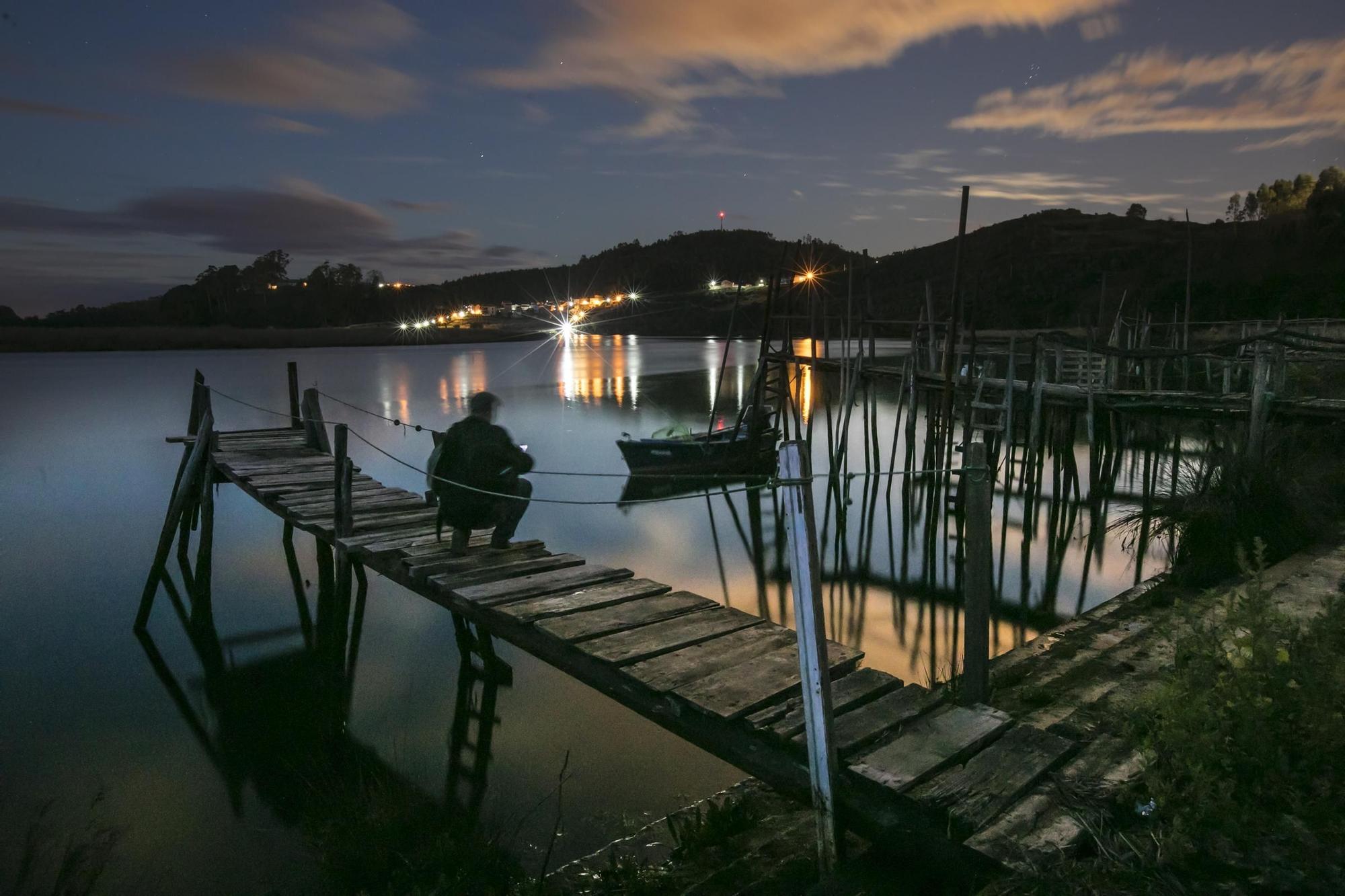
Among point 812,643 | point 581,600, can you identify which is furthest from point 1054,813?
point 581,600

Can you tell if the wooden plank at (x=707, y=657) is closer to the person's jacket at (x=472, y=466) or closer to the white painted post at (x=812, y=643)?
the white painted post at (x=812, y=643)

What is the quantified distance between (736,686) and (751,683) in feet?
0.32

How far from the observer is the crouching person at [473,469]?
24.3 feet

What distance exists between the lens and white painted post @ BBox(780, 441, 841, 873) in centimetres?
372

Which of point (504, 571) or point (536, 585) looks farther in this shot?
point (504, 571)

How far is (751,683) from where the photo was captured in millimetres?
4707

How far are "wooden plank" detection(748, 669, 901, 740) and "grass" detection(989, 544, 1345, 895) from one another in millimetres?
1252

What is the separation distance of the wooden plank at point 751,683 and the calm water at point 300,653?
2.23 m

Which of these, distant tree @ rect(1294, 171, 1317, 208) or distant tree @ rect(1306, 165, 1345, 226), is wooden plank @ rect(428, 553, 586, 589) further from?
distant tree @ rect(1294, 171, 1317, 208)

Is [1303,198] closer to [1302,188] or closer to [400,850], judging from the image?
[1302,188]

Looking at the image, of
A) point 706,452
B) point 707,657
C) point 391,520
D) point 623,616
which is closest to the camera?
point 707,657

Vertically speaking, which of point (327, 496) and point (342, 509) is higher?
point (342, 509)

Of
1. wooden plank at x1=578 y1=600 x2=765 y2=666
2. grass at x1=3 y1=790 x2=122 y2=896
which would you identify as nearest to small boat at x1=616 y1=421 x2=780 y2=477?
wooden plank at x1=578 y1=600 x2=765 y2=666

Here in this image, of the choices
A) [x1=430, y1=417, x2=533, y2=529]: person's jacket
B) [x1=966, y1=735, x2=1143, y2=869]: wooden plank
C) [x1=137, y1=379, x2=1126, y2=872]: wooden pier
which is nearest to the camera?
[x1=966, y1=735, x2=1143, y2=869]: wooden plank
